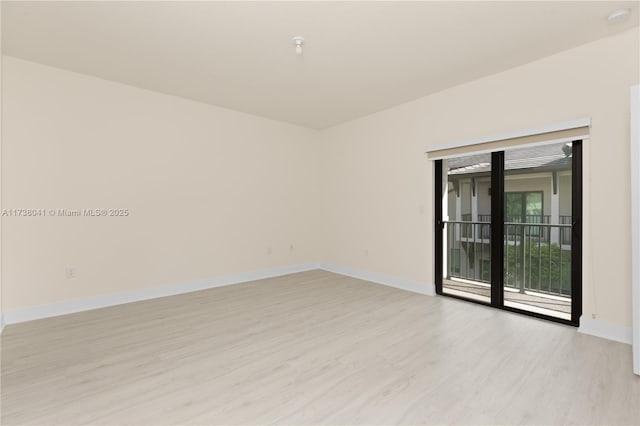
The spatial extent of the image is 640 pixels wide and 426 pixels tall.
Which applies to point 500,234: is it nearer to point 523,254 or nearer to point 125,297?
point 523,254

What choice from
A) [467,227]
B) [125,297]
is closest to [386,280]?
[467,227]

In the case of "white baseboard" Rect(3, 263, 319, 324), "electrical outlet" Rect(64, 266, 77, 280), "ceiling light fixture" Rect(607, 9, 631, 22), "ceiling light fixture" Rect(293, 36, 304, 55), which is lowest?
"white baseboard" Rect(3, 263, 319, 324)

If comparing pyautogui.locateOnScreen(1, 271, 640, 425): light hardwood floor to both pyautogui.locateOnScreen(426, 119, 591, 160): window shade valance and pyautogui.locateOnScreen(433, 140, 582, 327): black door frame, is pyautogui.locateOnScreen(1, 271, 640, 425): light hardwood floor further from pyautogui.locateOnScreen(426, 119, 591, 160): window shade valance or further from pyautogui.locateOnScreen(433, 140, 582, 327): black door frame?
pyautogui.locateOnScreen(426, 119, 591, 160): window shade valance

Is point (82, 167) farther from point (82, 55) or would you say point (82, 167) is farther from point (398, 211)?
point (398, 211)

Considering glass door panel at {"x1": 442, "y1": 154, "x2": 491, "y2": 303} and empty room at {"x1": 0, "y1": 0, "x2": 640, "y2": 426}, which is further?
glass door panel at {"x1": 442, "y1": 154, "x2": 491, "y2": 303}

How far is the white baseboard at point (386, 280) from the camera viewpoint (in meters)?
4.15

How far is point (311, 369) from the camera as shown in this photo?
221 centimetres

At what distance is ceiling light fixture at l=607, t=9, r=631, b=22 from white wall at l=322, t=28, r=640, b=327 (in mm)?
331

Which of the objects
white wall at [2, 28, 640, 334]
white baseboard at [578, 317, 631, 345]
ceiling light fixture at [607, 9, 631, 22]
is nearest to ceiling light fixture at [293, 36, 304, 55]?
white wall at [2, 28, 640, 334]

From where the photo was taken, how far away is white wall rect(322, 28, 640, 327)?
2.68 meters

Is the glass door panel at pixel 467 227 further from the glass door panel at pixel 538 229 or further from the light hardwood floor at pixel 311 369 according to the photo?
the light hardwood floor at pixel 311 369

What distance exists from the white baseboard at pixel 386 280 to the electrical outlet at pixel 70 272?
3836 millimetres

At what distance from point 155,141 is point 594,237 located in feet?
16.9

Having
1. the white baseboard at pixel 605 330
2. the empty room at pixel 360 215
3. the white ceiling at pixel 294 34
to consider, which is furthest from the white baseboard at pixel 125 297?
the white baseboard at pixel 605 330
